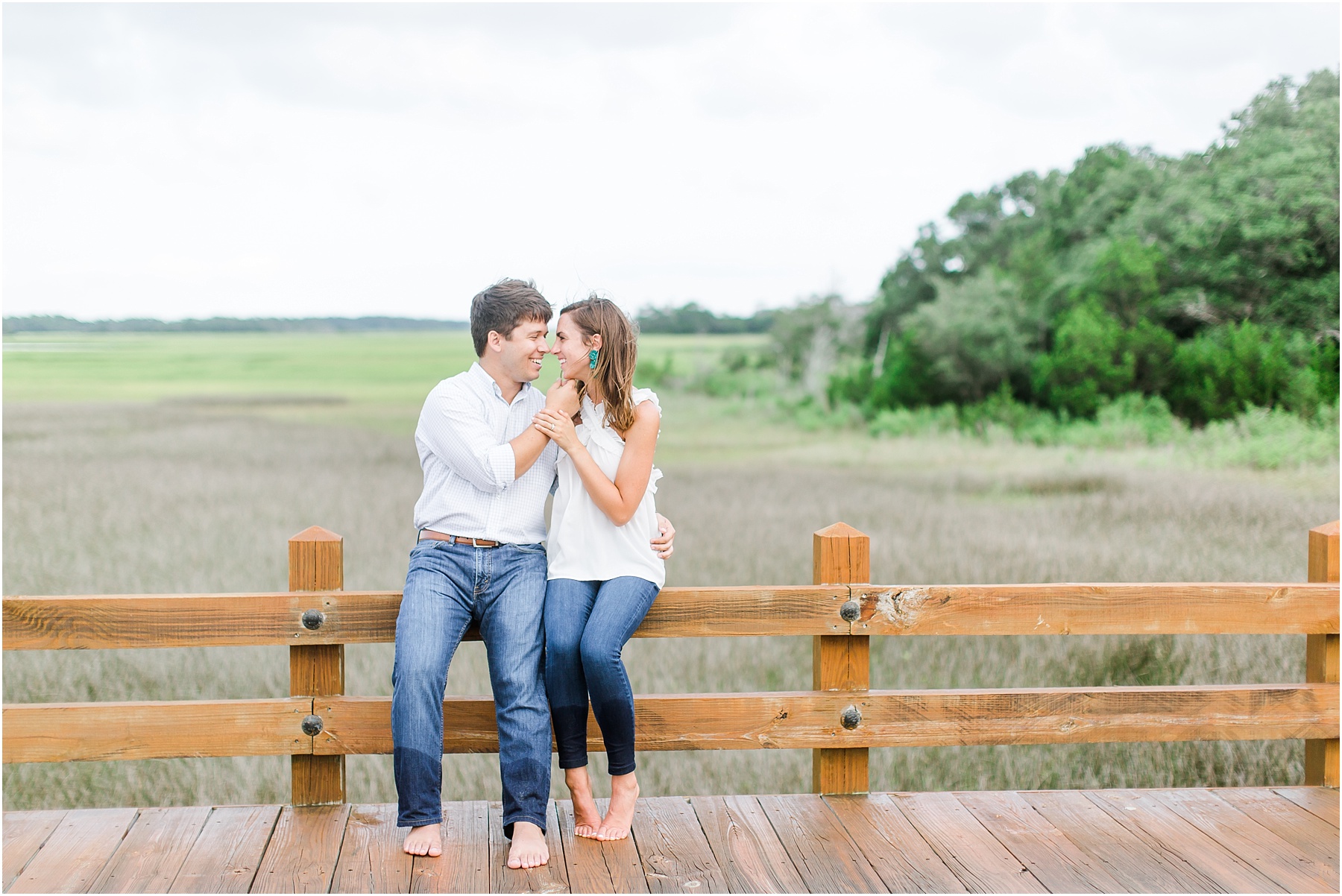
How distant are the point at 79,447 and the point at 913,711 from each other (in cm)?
2253

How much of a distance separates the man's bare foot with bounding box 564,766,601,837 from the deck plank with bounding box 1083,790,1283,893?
1755 millimetres

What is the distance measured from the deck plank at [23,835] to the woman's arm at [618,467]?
79.7 inches

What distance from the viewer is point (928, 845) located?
3172 mm

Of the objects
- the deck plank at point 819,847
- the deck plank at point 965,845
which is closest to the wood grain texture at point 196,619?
the deck plank at point 819,847

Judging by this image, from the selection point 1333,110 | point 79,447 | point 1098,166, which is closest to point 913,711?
point 79,447

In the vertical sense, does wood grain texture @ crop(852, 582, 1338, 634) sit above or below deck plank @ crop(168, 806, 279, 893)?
above

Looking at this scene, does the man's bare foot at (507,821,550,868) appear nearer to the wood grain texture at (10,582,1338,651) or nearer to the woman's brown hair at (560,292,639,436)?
the wood grain texture at (10,582,1338,651)

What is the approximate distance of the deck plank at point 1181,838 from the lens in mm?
2932

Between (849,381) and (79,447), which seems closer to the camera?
(79,447)

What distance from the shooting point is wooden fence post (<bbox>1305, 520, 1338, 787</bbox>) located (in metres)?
3.69

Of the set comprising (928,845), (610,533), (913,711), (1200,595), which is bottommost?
(928,845)

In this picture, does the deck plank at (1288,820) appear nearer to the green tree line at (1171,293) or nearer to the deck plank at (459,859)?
the deck plank at (459,859)

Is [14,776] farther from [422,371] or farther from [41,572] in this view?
[422,371]

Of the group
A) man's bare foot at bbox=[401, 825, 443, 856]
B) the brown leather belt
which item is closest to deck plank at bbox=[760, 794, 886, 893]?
man's bare foot at bbox=[401, 825, 443, 856]
